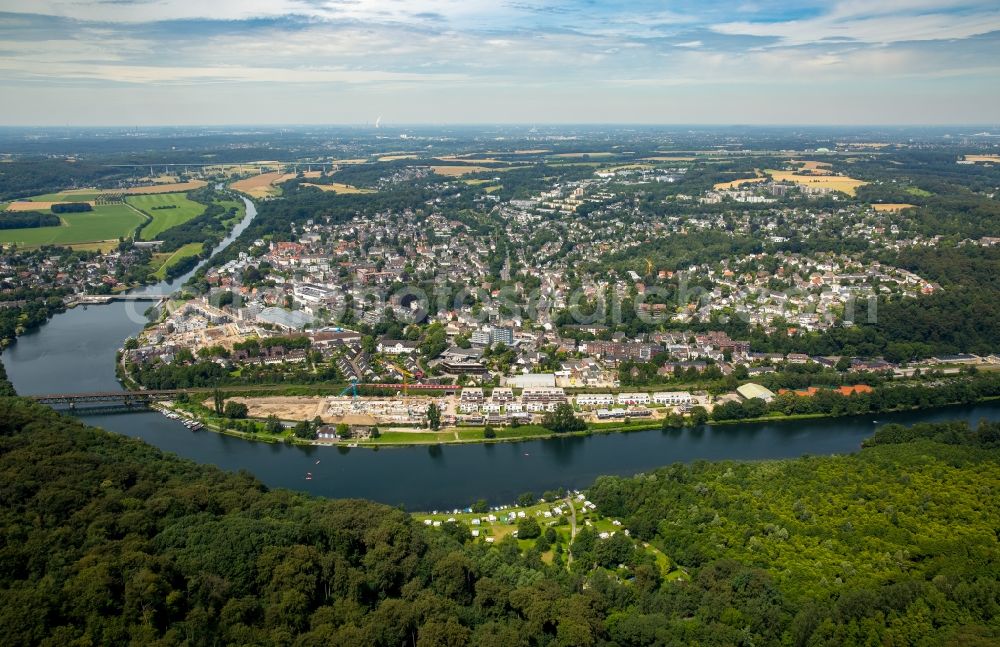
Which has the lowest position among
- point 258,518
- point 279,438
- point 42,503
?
point 279,438

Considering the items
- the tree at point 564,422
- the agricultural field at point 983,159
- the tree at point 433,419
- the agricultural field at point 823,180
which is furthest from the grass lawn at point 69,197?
the agricultural field at point 983,159

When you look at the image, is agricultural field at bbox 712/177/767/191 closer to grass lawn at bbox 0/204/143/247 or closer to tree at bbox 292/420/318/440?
grass lawn at bbox 0/204/143/247

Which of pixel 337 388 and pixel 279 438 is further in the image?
pixel 337 388

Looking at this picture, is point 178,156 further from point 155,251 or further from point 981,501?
point 981,501

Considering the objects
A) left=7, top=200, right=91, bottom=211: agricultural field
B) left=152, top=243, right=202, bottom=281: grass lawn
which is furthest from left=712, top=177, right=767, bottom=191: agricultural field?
left=7, top=200, right=91, bottom=211: agricultural field

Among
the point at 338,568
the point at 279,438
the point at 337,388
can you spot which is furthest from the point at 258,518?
the point at 337,388

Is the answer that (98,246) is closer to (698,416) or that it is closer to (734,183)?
(698,416)
